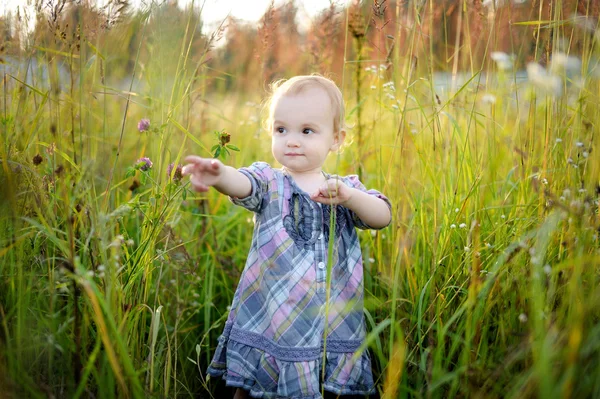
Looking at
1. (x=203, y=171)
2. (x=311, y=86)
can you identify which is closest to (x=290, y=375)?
(x=203, y=171)

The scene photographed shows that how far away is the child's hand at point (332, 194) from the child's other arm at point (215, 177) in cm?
23

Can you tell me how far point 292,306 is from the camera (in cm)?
181

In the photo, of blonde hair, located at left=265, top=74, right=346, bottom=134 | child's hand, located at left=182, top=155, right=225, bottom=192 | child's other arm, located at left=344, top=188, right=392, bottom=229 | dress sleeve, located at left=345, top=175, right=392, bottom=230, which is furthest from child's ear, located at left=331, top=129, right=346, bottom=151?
child's hand, located at left=182, top=155, right=225, bottom=192

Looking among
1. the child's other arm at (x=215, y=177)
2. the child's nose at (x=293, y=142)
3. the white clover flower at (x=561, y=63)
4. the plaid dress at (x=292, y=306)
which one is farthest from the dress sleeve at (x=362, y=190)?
the white clover flower at (x=561, y=63)

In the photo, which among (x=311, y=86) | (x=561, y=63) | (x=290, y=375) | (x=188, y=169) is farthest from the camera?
(x=311, y=86)

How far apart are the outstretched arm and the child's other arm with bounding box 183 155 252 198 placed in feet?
0.77

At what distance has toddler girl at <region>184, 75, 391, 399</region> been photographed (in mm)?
1801

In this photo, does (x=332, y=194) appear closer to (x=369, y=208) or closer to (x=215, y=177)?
(x=369, y=208)

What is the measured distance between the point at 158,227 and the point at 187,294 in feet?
2.10

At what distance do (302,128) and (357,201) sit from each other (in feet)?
1.04

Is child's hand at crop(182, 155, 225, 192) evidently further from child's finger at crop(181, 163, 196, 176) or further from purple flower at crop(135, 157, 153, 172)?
purple flower at crop(135, 157, 153, 172)

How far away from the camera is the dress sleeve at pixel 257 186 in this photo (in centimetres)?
181

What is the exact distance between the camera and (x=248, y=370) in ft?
6.03

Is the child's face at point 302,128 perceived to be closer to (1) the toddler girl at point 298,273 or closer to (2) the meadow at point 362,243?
(1) the toddler girl at point 298,273
